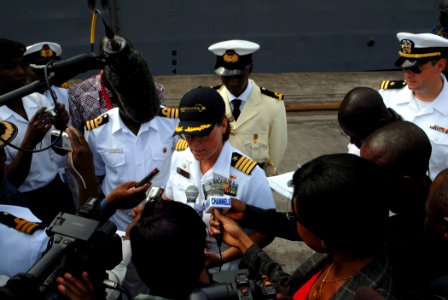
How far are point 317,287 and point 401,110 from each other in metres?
2.38

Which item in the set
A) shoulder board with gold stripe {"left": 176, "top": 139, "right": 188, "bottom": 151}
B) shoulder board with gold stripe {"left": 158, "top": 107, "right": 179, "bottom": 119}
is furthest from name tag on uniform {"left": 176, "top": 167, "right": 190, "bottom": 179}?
shoulder board with gold stripe {"left": 158, "top": 107, "right": 179, "bottom": 119}

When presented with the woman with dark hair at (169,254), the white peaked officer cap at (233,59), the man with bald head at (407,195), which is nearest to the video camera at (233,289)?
the woman with dark hair at (169,254)

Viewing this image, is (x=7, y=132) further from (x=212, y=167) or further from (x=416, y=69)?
(x=416, y=69)

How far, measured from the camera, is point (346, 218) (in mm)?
1499

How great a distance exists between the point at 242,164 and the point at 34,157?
4.99 ft

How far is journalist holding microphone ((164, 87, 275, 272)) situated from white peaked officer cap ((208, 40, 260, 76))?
1115mm

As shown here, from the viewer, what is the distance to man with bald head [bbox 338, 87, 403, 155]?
9.39ft

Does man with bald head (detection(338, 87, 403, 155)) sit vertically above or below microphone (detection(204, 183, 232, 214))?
above

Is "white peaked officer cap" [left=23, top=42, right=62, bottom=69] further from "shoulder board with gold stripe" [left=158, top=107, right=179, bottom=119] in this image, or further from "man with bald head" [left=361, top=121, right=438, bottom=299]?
"man with bald head" [left=361, top=121, right=438, bottom=299]

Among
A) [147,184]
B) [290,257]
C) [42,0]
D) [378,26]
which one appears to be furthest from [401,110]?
[42,0]

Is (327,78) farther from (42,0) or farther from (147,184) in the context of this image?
(147,184)

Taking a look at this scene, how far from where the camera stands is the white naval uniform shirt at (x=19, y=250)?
1.92 meters

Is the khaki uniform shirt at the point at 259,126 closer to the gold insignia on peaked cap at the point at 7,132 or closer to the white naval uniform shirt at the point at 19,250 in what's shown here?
the gold insignia on peaked cap at the point at 7,132

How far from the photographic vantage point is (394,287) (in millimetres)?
1537
